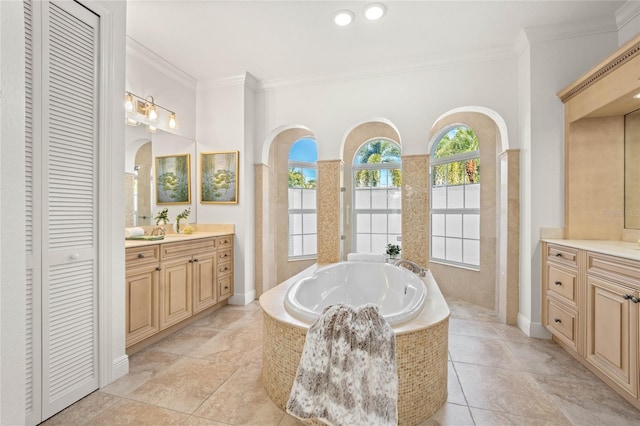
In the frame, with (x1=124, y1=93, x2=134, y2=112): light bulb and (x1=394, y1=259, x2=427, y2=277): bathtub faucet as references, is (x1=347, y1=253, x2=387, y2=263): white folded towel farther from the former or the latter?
(x1=124, y1=93, x2=134, y2=112): light bulb

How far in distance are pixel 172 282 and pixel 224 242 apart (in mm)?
828

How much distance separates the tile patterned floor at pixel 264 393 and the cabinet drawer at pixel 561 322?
16cm

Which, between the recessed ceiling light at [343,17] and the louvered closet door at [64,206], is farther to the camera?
the recessed ceiling light at [343,17]

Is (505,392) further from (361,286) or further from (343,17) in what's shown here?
(343,17)

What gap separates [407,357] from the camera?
1500 mm

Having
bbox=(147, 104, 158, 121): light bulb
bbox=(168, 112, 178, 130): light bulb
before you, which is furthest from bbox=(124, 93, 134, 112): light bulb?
bbox=(168, 112, 178, 130): light bulb

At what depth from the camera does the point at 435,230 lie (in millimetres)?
4047

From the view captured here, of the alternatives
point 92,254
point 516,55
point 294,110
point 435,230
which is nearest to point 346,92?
point 294,110

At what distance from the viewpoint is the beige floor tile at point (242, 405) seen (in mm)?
1568


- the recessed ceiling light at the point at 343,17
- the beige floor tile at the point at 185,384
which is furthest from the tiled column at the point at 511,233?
the beige floor tile at the point at 185,384

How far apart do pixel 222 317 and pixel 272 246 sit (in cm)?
126

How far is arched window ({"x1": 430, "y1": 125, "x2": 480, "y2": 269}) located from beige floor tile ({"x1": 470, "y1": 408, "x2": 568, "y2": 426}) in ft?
7.12

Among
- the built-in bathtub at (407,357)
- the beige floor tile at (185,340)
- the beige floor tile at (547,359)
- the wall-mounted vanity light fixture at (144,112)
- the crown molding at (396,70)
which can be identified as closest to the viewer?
the built-in bathtub at (407,357)

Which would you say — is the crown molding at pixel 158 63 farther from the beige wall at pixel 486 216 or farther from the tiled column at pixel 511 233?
the tiled column at pixel 511 233
